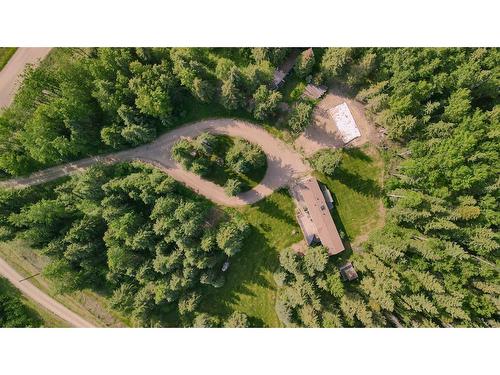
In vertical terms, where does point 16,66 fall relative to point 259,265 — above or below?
above

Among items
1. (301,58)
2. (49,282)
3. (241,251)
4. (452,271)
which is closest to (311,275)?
(241,251)

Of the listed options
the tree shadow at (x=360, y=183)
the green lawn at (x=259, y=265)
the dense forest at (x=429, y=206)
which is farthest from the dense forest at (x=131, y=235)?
the tree shadow at (x=360, y=183)

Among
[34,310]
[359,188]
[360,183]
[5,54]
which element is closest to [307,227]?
[359,188]

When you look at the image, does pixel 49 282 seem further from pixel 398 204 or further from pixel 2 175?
pixel 398 204

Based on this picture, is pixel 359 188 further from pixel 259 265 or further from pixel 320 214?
pixel 259 265

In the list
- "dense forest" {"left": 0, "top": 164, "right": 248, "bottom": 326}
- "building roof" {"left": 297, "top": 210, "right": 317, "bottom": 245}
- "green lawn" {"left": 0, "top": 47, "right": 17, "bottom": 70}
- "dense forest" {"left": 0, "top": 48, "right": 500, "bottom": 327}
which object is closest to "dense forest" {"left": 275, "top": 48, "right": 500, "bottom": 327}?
"dense forest" {"left": 0, "top": 48, "right": 500, "bottom": 327}

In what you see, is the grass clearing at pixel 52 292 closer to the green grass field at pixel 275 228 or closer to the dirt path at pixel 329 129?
the green grass field at pixel 275 228
